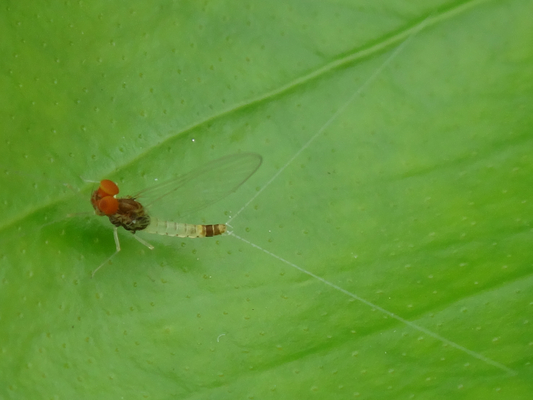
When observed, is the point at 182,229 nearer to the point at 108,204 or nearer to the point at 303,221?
the point at 108,204

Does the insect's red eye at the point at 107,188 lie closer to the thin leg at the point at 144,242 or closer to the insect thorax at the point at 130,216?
the insect thorax at the point at 130,216

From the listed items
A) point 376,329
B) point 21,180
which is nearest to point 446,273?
point 376,329

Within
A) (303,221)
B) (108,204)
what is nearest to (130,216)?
(108,204)

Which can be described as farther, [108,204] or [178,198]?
[178,198]

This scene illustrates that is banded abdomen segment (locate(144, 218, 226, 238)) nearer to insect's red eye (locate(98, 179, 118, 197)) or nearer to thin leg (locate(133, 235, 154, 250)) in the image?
thin leg (locate(133, 235, 154, 250))

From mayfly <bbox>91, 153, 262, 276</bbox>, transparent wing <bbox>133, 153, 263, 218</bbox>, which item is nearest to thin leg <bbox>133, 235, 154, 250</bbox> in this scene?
mayfly <bbox>91, 153, 262, 276</bbox>

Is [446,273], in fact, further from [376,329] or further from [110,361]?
[110,361]

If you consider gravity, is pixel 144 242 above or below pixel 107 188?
below
